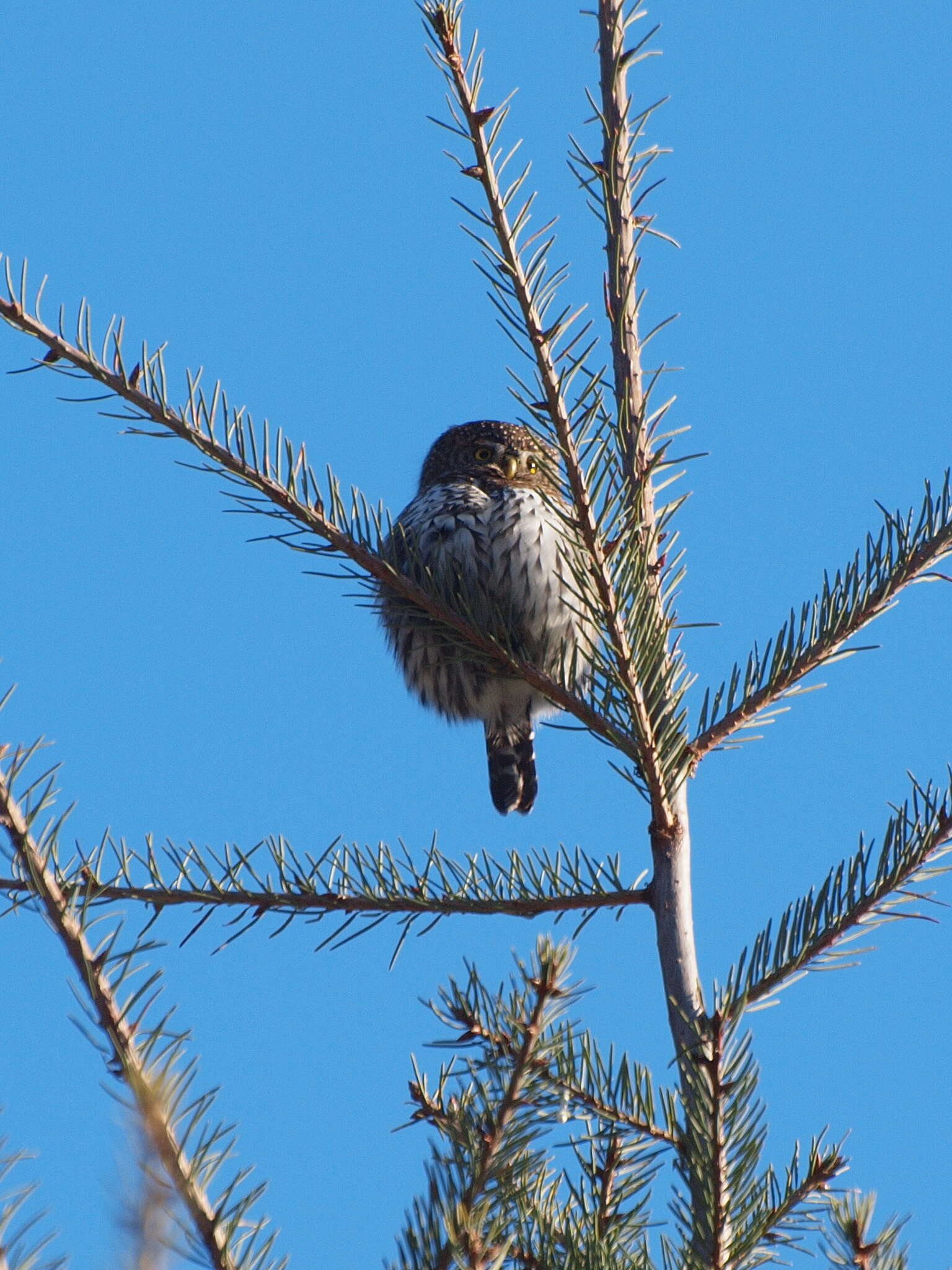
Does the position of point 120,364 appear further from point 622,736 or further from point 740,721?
point 740,721

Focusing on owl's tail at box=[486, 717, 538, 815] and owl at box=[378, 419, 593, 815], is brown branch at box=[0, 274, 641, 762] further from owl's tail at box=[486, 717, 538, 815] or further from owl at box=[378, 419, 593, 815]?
owl's tail at box=[486, 717, 538, 815]

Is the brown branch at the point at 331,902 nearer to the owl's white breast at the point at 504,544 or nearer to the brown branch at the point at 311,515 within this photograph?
the brown branch at the point at 311,515

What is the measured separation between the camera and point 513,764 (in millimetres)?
3854

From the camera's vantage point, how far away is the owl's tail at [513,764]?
381 centimetres

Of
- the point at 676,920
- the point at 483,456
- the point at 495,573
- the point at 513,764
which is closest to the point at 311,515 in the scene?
the point at 676,920

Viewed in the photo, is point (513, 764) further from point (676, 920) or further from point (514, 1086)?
point (514, 1086)

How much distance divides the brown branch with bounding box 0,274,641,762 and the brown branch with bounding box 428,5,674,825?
58 mm

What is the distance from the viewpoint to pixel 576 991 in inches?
53.3

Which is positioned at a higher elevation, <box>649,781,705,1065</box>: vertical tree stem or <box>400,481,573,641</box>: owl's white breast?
<box>400,481,573,641</box>: owl's white breast

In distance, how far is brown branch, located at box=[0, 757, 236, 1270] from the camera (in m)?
1.06

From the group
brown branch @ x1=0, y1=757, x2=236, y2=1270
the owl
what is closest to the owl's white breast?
the owl

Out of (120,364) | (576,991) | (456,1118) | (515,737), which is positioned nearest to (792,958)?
(576,991)

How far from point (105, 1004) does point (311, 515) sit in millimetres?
861

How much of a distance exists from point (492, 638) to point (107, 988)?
964 mm
